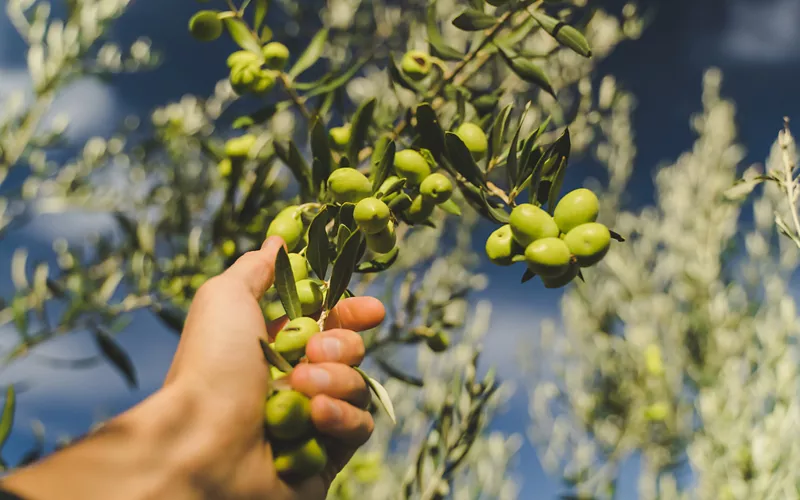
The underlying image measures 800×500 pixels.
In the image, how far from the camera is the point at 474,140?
1.25 metres

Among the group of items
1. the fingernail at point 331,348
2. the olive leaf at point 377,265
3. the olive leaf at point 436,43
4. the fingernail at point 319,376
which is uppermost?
the olive leaf at point 436,43

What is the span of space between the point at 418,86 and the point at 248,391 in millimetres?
860

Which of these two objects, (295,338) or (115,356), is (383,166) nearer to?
(295,338)

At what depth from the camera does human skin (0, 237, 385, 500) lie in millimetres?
892

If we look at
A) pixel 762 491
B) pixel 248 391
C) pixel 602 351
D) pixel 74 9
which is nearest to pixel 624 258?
pixel 602 351

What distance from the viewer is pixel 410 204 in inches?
46.9

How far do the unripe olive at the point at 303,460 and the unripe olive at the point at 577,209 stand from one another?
0.56 metres

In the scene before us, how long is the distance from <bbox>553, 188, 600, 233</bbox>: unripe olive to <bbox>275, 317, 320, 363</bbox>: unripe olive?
472mm

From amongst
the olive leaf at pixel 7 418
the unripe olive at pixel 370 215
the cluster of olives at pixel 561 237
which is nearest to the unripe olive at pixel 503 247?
the cluster of olives at pixel 561 237

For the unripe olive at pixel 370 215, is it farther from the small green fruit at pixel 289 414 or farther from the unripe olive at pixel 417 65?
the unripe olive at pixel 417 65

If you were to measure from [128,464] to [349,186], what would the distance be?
58 centimetres

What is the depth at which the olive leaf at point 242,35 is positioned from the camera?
1444mm

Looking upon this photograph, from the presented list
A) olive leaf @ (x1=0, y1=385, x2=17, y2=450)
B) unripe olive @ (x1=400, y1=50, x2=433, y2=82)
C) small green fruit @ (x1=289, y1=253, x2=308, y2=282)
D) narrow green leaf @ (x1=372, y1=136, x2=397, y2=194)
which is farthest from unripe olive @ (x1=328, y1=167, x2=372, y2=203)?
olive leaf @ (x1=0, y1=385, x2=17, y2=450)

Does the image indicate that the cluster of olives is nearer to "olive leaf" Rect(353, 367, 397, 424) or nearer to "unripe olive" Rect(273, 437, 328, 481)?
"olive leaf" Rect(353, 367, 397, 424)
